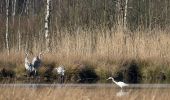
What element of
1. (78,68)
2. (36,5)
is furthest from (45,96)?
(36,5)

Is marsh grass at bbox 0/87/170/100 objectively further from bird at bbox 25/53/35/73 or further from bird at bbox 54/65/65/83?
bird at bbox 25/53/35/73

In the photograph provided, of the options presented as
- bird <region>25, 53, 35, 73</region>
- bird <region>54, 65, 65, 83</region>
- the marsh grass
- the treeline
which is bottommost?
the marsh grass

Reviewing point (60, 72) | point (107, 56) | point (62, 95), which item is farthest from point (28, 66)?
point (62, 95)

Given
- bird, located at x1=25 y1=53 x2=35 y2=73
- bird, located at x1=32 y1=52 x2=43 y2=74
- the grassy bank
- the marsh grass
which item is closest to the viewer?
the marsh grass

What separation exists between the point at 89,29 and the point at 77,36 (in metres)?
0.56

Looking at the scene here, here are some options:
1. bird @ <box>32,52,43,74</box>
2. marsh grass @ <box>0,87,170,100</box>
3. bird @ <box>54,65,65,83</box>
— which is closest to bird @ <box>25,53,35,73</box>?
bird @ <box>32,52,43,74</box>

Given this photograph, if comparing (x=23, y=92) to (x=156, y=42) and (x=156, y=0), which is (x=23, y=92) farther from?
(x=156, y=0)

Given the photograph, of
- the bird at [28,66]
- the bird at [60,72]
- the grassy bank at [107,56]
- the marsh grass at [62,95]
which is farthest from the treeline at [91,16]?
the marsh grass at [62,95]

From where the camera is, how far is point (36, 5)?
47531 millimetres

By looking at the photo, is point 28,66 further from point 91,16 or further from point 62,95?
point 91,16

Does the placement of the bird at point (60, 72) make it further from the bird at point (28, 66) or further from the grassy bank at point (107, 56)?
the bird at point (28, 66)

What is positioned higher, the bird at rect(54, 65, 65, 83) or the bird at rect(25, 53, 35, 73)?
the bird at rect(25, 53, 35, 73)

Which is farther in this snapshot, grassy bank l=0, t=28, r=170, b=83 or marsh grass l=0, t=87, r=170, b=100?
grassy bank l=0, t=28, r=170, b=83

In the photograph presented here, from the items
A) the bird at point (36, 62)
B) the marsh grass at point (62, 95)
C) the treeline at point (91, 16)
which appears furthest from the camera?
the treeline at point (91, 16)
